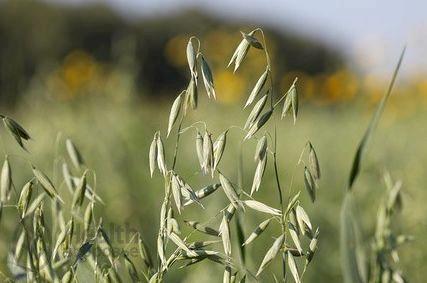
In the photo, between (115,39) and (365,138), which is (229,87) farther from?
(115,39)

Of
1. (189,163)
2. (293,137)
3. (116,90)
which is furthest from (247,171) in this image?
(293,137)

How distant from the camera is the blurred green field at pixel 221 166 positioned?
6.95ft

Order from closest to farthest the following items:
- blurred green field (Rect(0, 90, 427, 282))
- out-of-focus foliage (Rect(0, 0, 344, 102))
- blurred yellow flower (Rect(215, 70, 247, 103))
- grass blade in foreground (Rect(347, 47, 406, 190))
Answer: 1. grass blade in foreground (Rect(347, 47, 406, 190))
2. blurred green field (Rect(0, 90, 427, 282))
3. blurred yellow flower (Rect(215, 70, 247, 103))
4. out-of-focus foliage (Rect(0, 0, 344, 102))

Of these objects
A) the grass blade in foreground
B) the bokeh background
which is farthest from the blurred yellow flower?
the grass blade in foreground

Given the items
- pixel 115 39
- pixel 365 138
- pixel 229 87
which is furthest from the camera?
pixel 115 39

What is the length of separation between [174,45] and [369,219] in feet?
10.1

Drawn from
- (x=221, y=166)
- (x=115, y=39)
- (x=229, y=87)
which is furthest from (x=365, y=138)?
(x=115, y=39)

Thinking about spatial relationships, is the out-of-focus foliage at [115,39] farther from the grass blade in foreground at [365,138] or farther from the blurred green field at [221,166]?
the grass blade in foreground at [365,138]

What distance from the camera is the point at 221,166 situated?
304 centimetres

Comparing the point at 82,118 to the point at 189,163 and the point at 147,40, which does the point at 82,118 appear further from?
the point at 147,40

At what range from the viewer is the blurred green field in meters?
2.12

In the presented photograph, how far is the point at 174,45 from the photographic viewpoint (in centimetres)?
557

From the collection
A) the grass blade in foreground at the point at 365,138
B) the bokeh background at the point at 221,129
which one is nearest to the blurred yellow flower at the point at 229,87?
the bokeh background at the point at 221,129

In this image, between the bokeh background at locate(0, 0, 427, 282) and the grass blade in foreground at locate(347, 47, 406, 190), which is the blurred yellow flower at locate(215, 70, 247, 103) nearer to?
the bokeh background at locate(0, 0, 427, 282)
